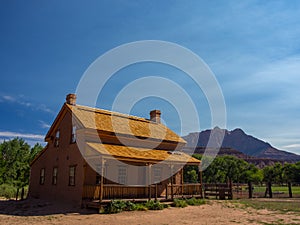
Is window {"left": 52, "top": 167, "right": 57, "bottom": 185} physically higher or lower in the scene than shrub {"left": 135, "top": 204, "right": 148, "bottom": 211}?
higher

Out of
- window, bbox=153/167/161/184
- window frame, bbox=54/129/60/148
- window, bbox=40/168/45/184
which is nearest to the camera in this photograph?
window, bbox=153/167/161/184

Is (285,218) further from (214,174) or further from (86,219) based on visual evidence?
(214,174)

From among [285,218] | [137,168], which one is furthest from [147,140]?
[285,218]

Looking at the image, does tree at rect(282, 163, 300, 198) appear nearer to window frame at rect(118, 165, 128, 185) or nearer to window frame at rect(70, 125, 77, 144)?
window frame at rect(118, 165, 128, 185)

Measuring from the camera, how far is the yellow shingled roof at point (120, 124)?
21.2m

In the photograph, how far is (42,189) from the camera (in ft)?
78.1

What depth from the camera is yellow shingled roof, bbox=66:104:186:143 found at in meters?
21.2

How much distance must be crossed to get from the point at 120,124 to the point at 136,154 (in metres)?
4.41

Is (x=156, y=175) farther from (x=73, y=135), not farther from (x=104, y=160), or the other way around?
(x=73, y=135)

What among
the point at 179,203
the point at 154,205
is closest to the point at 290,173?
the point at 179,203

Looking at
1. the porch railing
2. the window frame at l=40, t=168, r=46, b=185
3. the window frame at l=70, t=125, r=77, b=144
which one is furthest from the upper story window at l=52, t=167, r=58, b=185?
the porch railing

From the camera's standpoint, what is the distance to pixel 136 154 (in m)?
19.9

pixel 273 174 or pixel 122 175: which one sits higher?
pixel 273 174

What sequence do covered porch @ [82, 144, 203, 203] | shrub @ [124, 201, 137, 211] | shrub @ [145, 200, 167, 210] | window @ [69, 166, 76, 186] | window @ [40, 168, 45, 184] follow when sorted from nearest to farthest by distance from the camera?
shrub @ [124, 201, 137, 211], shrub @ [145, 200, 167, 210], covered porch @ [82, 144, 203, 203], window @ [69, 166, 76, 186], window @ [40, 168, 45, 184]
